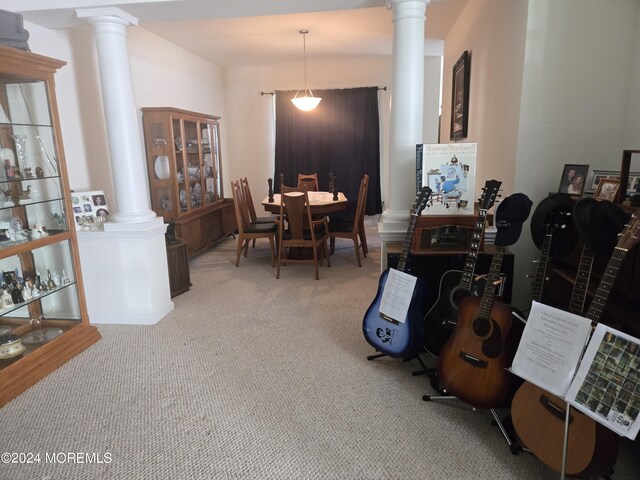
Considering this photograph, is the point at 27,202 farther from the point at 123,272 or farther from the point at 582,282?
the point at 582,282

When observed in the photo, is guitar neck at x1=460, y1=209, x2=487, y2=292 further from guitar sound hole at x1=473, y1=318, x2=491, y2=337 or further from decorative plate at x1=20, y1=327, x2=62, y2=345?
decorative plate at x1=20, y1=327, x2=62, y2=345

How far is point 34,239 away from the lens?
2.43 metres

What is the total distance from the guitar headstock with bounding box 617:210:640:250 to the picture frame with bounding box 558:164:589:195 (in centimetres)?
92

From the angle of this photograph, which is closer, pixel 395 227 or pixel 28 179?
pixel 28 179

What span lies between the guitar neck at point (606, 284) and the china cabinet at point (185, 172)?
12.4 feet

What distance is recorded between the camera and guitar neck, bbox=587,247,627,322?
1411 mm

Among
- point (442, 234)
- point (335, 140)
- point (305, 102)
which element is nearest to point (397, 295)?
point (442, 234)

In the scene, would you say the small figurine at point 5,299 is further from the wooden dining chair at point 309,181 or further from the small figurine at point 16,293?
the wooden dining chair at point 309,181

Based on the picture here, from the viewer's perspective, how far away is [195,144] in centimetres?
486

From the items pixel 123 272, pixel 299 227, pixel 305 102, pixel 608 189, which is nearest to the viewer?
pixel 608 189

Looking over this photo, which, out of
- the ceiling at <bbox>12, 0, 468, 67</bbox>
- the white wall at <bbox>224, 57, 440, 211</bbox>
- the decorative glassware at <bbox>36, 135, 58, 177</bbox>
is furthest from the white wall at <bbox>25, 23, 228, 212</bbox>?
the white wall at <bbox>224, 57, 440, 211</bbox>

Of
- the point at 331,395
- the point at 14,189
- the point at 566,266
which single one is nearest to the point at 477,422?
the point at 331,395

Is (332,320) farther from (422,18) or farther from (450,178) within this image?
(422,18)

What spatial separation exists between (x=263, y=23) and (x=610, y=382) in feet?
13.2
